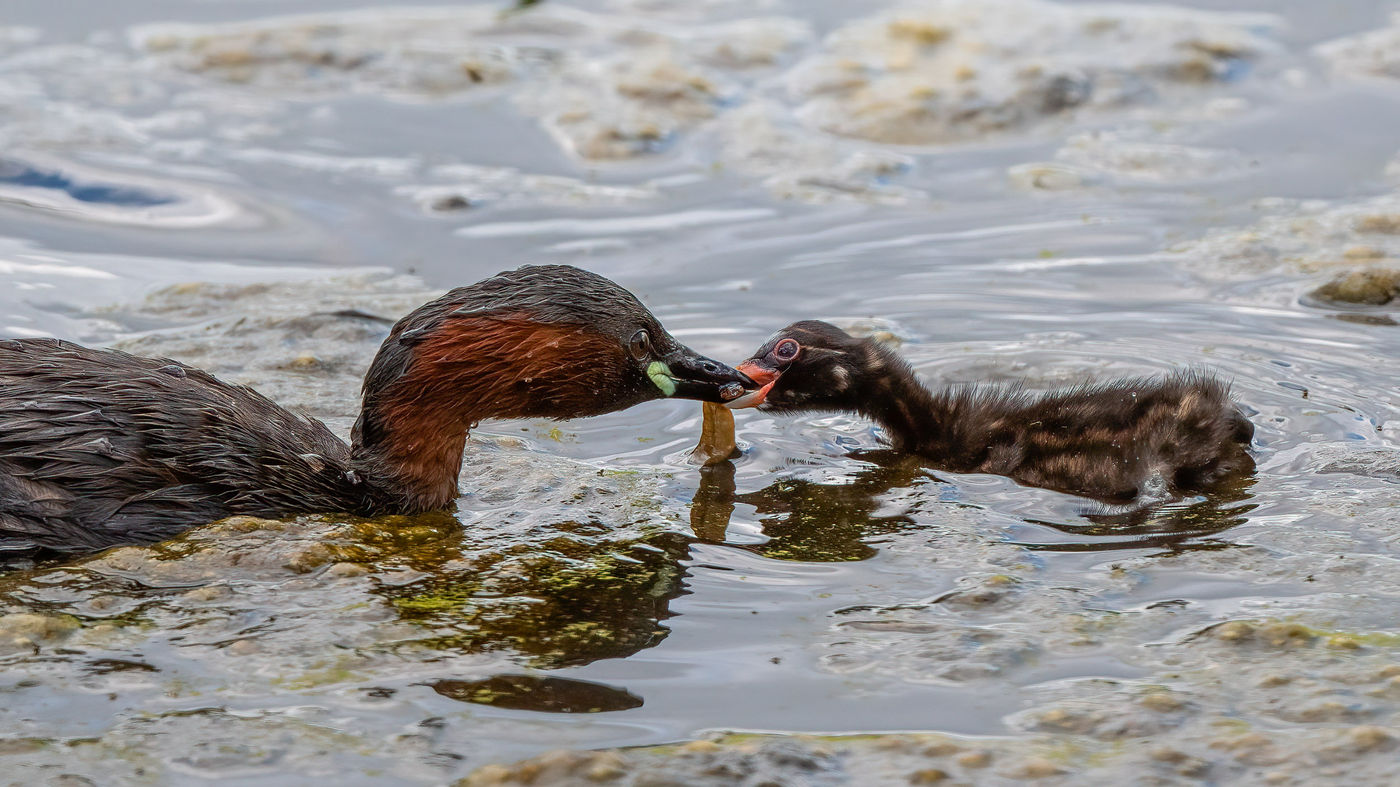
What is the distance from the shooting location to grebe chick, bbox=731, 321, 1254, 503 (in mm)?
6074

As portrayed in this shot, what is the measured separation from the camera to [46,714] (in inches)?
161

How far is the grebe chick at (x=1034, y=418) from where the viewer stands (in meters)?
6.07

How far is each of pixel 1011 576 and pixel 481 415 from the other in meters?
1.90

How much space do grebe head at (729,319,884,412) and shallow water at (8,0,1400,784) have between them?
20 cm

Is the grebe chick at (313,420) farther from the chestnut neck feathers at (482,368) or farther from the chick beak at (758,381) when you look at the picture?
the chick beak at (758,381)

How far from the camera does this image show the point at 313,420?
19.5 ft

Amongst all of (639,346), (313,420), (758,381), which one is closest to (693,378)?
(639,346)

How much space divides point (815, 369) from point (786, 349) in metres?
0.16

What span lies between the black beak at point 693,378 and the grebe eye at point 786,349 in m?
0.81

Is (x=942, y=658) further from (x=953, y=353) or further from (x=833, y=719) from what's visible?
(x=953, y=353)

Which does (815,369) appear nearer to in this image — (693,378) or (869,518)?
(693,378)

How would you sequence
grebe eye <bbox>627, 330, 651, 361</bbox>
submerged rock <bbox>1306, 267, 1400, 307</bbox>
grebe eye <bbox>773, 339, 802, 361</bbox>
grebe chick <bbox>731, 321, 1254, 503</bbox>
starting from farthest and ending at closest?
submerged rock <bbox>1306, 267, 1400, 307</bbox>
grebe eye <bbox>773, 339, 802, 361</bbox>
grebe chick <bbox>731, 321, 1254, 503</bbox>
grebe eye <bbox>627, 330, 651, 361</bbox>

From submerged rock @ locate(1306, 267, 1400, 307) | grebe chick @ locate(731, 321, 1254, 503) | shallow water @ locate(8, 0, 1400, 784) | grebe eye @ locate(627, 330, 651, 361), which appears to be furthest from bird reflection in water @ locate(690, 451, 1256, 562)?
submerged rock @ locate(1306, 267, 1400, 307)

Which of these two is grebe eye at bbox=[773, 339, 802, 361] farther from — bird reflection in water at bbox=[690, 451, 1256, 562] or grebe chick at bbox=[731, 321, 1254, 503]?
bird reflection in water at bbox=[690, 451, 1256, 562]
